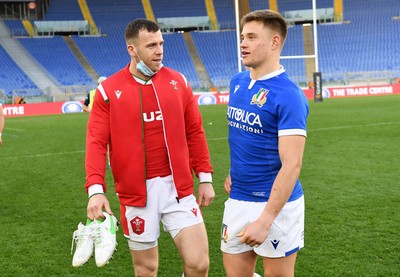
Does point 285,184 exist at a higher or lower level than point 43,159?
higher

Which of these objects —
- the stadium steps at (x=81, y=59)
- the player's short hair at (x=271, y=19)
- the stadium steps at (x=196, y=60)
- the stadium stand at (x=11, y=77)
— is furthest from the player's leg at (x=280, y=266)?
the stadium steps at (x=81, y=59)

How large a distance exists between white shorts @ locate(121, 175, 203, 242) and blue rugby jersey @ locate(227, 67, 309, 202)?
1.75 feet

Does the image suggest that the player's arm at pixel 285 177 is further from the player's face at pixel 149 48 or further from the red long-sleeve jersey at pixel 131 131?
the player's face at pixel 149 48

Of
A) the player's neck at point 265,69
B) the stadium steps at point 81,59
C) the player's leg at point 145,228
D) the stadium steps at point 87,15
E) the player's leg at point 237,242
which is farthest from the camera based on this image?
the stadium steps at point 87,15

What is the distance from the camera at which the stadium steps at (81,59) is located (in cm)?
4066

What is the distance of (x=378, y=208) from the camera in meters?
6.68

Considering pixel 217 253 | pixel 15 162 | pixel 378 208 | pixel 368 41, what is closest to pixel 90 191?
pixel 217 253

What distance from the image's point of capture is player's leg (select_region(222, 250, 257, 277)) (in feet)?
10.1

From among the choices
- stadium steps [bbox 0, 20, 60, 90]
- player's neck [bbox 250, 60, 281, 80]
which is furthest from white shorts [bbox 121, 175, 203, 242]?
stadium steps [bbox 0, 20, 60, 90]

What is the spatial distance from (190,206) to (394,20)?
147 ft

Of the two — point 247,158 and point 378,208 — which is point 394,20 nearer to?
point 378,208

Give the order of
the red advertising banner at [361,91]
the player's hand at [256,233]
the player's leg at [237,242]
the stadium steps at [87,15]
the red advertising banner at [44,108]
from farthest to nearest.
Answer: the stadium steps at [87,15] < the red advertising banner at [361,91] < the red advertising banner at [44,108] < the player's leg at [237,242] < the player's hand at [256,233]

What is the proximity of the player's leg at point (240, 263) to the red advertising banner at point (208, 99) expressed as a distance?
27766mm

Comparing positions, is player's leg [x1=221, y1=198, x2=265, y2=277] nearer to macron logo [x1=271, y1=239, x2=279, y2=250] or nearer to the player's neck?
macron logo [x1=271, y1=239, x2=279, y2=250]
